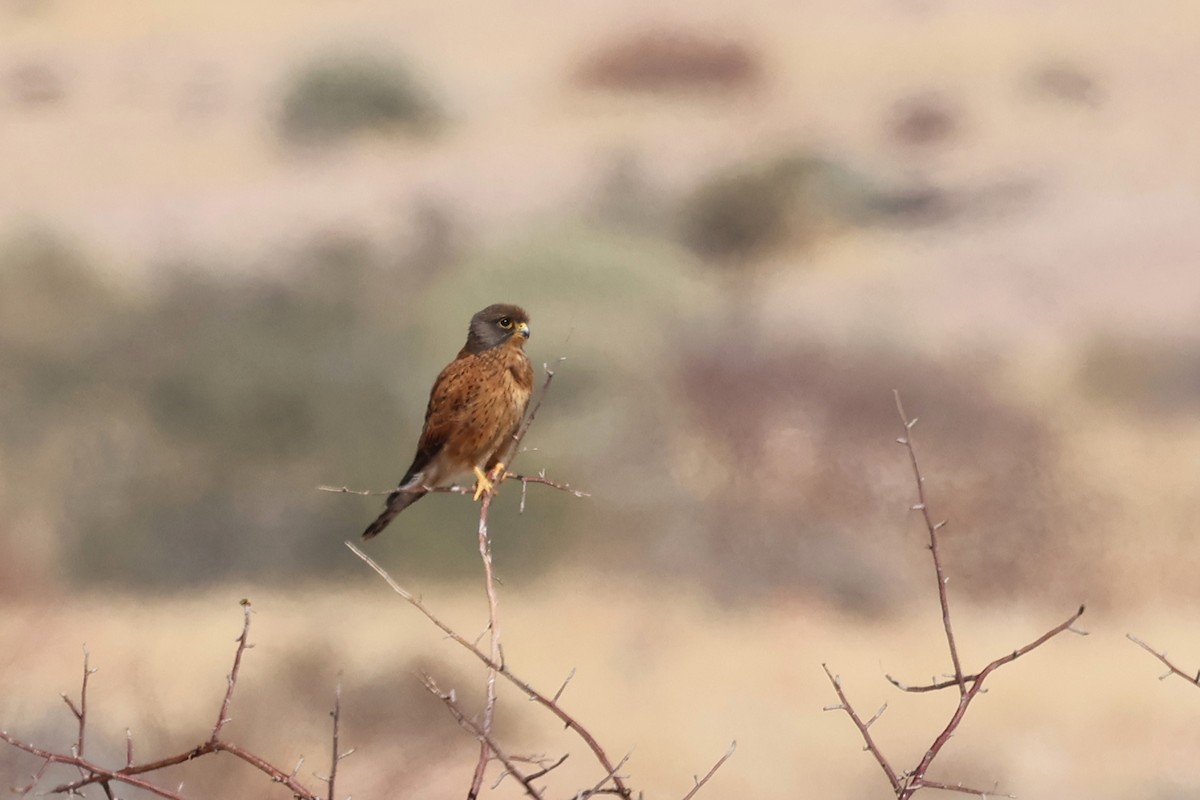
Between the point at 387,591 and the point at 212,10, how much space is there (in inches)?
1403

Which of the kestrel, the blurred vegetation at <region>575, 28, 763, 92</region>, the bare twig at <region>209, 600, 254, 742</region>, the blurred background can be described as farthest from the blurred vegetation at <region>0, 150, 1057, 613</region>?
the blurred vegetation at <region>575, 28, 763, 92</region>

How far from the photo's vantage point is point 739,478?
62.7 feet

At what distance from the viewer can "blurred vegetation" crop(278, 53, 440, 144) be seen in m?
44.1

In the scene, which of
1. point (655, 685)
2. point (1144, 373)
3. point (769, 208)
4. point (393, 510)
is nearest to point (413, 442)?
point (655, 685)

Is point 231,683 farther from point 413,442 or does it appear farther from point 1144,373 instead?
point 1144,373

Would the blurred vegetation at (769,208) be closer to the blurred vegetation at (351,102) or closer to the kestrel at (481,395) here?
the blurred vegetation at (351,102)

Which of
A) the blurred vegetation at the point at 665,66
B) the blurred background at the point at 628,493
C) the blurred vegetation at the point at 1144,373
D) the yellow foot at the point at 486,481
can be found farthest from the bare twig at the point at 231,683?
the blurred vegetation at the point at 665,66

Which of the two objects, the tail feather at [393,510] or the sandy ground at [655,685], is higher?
the tail feather at [393,510]

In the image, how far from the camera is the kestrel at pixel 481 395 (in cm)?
510

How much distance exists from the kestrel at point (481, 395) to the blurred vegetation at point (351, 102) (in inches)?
1522

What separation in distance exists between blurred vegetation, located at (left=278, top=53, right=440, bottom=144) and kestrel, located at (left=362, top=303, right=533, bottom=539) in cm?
3865

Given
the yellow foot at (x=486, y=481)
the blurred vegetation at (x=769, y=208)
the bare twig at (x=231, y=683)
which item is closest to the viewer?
the bare twig at (x=231, y=683)

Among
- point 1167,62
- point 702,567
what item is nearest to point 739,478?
point 702,567

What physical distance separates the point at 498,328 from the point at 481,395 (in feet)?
0.75
